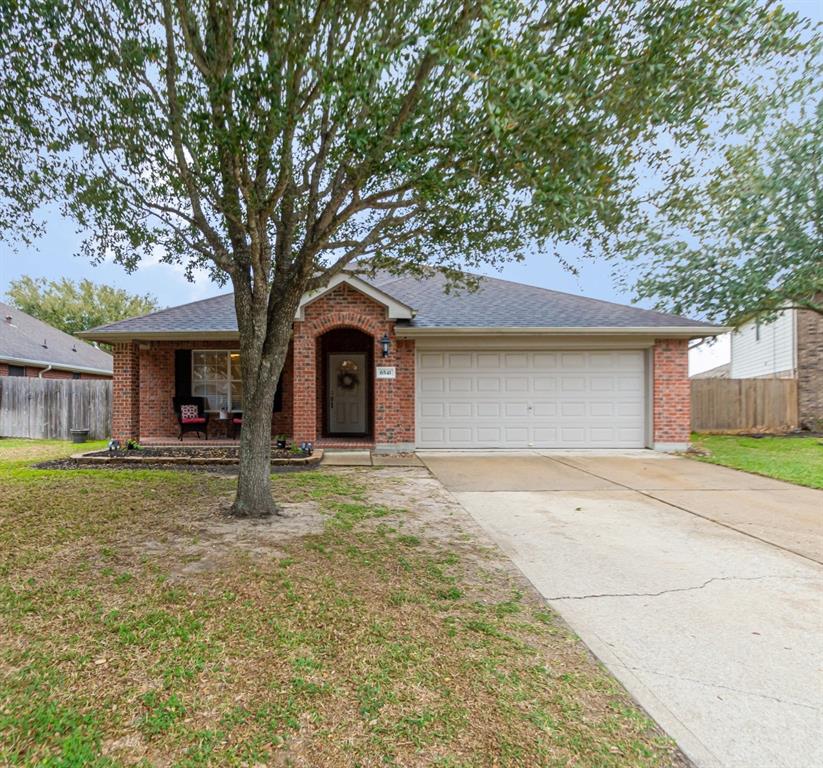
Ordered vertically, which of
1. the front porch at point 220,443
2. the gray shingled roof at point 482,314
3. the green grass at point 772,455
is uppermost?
the gray shingled roof at point 482,314

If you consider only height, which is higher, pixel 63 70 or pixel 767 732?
pixel 63 70

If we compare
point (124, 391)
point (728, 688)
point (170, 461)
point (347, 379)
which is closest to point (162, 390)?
point (124, 391)

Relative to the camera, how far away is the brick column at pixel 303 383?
10094mm

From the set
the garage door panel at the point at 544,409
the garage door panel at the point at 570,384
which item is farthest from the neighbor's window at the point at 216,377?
the garage door panel at the point at 570,384

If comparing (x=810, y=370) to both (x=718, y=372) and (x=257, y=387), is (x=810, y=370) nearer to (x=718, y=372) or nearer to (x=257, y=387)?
(x=718, y=372)

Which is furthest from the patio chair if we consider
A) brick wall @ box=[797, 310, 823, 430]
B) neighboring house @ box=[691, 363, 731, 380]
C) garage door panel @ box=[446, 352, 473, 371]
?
neighboring house @ box=[691, 363, 731, 380]

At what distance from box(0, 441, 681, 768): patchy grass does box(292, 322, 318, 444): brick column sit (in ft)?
17.9

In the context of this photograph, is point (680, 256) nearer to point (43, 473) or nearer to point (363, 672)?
point (363, 672)

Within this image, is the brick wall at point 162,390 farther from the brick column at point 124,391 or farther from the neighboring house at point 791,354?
the neighboring house at point 791,354

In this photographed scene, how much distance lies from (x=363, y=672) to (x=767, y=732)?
6.14 ft

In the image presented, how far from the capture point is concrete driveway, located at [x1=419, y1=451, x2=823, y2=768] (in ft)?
7.20

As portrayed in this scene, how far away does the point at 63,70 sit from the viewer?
15.7 ft

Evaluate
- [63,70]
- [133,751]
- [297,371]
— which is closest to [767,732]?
[133,751]

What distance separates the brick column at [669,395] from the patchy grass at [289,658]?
7805 millimetres
